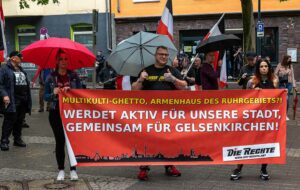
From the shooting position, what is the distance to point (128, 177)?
722cm

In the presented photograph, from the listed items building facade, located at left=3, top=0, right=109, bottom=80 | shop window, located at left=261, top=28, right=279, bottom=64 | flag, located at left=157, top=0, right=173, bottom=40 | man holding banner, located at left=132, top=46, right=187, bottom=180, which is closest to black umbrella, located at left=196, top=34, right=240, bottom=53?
flag, located at left=157, top=0, right=173, bottom=40

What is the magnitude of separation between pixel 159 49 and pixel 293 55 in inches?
781

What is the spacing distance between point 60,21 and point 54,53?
21898 millimetres

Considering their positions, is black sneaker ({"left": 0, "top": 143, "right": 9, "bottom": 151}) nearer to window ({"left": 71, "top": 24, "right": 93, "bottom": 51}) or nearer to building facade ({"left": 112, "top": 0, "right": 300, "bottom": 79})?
building facade ({"left": 112, "top": 0, "right": 300, "bottom": 79})

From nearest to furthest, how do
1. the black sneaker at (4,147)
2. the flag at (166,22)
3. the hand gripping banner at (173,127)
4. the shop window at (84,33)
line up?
the hand gripping banner at (173,127)
the black sneaker at (4,147)
the flag at (166,22)
the shop window at (84,33)

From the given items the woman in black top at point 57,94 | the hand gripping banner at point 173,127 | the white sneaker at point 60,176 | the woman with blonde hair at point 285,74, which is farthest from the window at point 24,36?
the hand gripping banner at point 173,127

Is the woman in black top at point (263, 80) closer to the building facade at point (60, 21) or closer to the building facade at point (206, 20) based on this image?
the building facade at point (206, 20)

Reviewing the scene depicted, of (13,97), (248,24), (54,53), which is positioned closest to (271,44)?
(248,24)

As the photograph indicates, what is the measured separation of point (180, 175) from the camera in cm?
724

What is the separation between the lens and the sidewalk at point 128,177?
22.0 ft

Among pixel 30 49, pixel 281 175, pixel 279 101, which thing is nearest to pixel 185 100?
pixel 279 101

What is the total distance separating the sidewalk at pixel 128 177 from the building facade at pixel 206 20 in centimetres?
1773

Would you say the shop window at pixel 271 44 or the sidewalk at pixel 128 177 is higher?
the shop window at pixel 271 44

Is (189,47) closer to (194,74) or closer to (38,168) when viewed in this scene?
(194,74)
